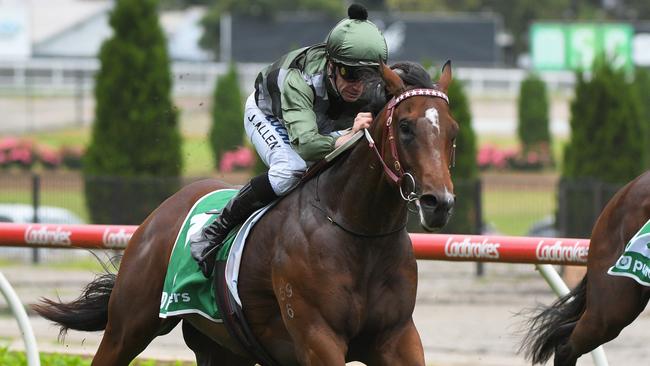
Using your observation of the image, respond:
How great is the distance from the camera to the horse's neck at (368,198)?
16.2ft

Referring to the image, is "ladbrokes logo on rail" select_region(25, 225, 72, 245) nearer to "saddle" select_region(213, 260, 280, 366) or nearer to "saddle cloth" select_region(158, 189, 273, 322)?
"saddle cloth" select_region(158, 189, 273, 322)

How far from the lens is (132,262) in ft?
19.8

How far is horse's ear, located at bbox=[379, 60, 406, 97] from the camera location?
4.74m

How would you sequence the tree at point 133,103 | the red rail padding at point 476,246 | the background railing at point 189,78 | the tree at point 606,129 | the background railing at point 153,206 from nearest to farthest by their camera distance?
the red rail padding at point 476,246 < the background railing at point 153,206 < the tree at point 606,129 < the tree at point 133,103 < the background railing at point 189,78

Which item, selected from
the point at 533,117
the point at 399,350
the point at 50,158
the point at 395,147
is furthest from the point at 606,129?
the point at 50,158

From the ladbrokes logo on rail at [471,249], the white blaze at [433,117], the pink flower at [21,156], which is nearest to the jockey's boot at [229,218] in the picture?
the white blaze at [433,117]

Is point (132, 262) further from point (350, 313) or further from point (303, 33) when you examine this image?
point (303, 33)

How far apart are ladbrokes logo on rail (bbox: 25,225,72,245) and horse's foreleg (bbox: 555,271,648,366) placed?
2900mm

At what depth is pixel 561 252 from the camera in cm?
680

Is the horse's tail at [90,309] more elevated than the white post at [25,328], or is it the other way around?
the horse's tail at [90,309]

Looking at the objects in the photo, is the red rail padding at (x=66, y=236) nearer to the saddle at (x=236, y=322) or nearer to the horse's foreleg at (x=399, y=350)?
the saddle at (x=236, y=322)

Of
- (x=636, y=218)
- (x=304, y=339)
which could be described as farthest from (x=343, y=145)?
(x=636, y=218)

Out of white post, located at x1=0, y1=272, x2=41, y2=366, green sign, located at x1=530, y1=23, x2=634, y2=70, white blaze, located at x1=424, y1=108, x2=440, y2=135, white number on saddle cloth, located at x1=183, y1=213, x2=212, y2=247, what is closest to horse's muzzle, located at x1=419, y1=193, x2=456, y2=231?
white blaze, located at x1=424, y1=108, x2=440, y2=135

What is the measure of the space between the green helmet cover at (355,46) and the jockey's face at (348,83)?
0.05 metres
